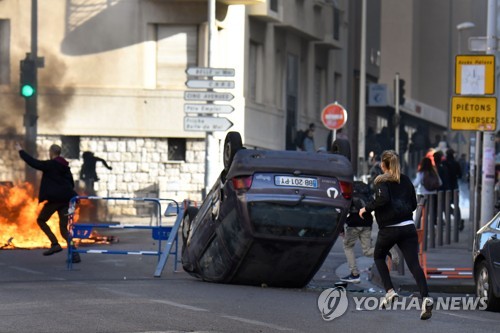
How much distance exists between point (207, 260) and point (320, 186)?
1696mm

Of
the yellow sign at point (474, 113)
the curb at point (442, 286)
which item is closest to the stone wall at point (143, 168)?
the yellow sign at point (474, 113)

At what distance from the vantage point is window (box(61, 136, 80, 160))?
126 ft

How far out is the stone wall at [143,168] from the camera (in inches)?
1505

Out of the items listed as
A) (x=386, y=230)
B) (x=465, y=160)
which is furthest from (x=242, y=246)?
(x=465, y=160)

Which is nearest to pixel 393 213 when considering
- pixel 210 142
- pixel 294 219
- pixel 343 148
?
pixel 294 219

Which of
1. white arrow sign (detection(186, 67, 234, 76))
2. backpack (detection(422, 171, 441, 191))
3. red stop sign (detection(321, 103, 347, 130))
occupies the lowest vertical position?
backpack (detection(422, 171, 441, 191))

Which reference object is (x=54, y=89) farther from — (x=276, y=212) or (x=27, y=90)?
(x=276, y=212)

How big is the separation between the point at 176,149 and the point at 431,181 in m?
10.6

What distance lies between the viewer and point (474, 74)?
70.8 feet

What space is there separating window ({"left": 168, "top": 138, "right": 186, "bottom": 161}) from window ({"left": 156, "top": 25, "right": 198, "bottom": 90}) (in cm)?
139

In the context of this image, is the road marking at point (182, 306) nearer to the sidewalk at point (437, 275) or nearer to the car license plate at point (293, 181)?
the car license plate at point (293, 181)

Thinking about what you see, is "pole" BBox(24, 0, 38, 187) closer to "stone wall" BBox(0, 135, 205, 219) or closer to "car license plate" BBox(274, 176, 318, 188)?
"stone wall" BBox(0, 135, 205, 219)

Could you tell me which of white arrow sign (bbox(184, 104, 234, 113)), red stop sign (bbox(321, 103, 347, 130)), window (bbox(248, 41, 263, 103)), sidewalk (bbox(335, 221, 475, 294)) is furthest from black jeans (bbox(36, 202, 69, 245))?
window (bbox(248, 41, 263, 103))

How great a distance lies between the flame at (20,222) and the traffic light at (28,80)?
1916mm
